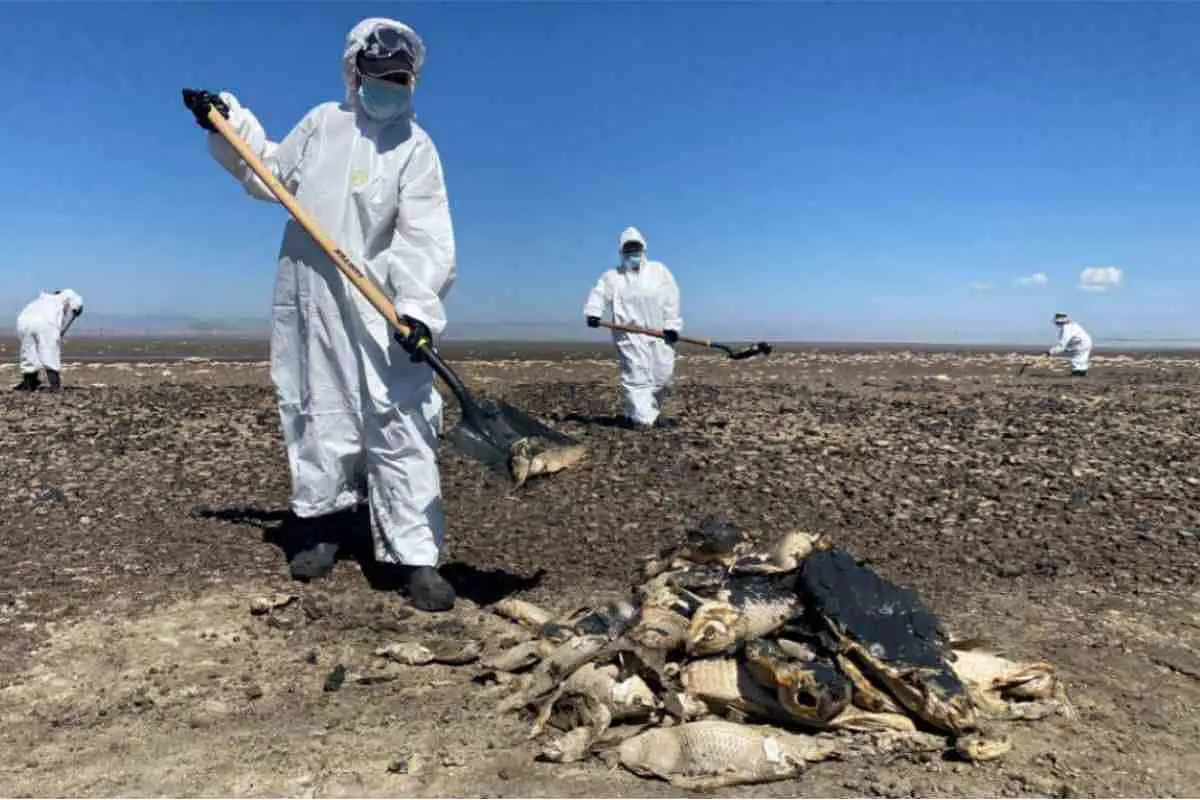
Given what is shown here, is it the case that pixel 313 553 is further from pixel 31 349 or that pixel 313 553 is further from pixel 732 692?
pixel 31 349

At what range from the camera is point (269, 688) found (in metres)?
4.00

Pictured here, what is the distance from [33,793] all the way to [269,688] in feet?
3.41

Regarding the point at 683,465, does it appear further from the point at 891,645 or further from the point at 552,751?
the point at 552,751

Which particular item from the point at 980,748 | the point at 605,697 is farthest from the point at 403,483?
the point at 980,748

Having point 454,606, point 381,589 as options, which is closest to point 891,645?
point 454,606

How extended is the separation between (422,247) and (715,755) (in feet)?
10.1

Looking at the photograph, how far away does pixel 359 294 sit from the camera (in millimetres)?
5031

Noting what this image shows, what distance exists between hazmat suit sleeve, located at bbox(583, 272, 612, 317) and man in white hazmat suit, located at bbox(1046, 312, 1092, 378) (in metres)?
15.5

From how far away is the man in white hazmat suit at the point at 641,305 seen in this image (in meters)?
12.1

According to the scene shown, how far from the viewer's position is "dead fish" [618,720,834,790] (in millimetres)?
3170

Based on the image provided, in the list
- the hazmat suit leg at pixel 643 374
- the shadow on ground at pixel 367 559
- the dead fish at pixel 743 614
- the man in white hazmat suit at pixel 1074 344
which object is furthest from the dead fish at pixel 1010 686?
the man in white hazmat suit at pixel 1074 344

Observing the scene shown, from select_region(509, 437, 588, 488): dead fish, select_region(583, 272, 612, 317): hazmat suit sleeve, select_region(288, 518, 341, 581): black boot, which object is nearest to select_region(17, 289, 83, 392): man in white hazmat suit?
select_region(583, 272, 612, 317): hazmat suit sleeve

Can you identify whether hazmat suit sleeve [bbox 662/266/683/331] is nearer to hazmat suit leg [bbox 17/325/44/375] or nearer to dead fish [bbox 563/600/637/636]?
dead fish [bbox 563/600/637/636]

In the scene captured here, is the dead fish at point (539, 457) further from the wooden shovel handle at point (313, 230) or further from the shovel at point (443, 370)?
the wooden shovel handle at point (313, 230)
